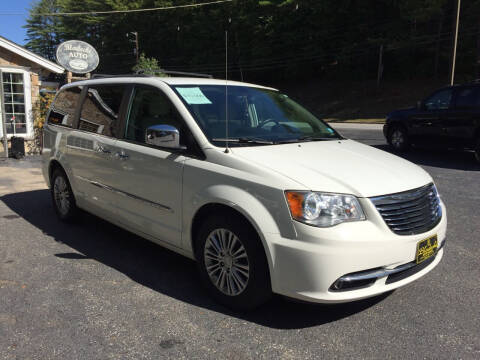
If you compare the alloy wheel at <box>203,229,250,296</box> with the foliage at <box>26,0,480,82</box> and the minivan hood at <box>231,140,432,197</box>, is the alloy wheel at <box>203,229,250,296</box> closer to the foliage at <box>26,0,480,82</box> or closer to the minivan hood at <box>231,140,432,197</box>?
the minivan hood at <box>231,140,432,197</box>

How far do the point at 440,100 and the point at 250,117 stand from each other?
8.09 meters

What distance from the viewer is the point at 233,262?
3258 mm

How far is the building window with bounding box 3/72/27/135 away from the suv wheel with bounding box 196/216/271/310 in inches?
453

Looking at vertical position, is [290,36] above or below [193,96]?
above

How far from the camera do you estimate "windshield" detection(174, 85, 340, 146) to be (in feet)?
12.1

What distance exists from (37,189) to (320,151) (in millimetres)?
6131

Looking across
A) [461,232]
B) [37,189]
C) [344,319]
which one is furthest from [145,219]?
[37,189]

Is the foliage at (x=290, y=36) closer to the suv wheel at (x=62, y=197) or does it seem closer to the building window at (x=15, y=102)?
the building window at (x=15, y=102)

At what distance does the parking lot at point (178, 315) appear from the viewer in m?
2.84

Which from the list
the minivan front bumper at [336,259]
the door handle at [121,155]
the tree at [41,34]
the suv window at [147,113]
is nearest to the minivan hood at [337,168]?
the minivan front bumper at [336,259]

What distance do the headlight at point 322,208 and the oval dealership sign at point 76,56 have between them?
10619 mm

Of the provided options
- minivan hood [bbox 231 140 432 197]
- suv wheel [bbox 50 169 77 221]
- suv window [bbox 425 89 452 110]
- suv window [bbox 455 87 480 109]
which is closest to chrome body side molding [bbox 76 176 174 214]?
suv wheel [bbox 50 169 77 221]

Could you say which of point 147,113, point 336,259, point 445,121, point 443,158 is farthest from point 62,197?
point 443,158

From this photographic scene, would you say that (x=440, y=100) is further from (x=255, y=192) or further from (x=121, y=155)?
(x=255, y=192)
